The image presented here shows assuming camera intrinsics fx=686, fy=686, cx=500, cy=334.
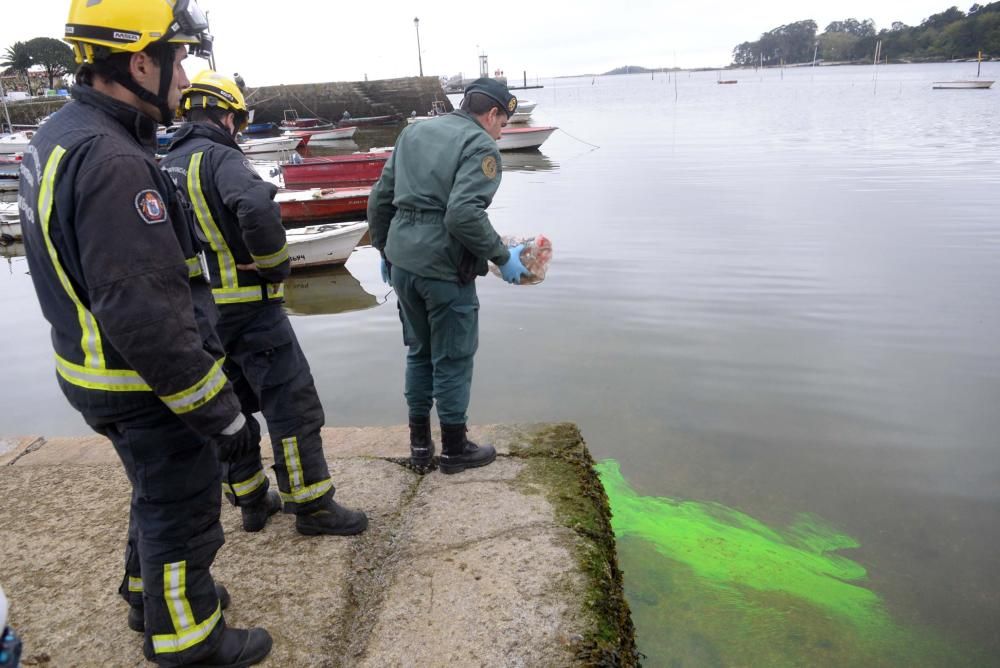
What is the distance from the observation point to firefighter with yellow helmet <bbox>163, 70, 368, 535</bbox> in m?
2.72

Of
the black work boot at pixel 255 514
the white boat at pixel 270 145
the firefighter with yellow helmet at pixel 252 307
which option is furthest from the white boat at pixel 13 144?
the black work boot at pixel 255 514

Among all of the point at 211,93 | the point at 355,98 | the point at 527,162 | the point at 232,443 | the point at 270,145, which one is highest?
the point at 355,98

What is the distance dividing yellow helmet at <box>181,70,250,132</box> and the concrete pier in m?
1.84

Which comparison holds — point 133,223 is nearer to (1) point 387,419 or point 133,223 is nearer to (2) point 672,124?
(1) point 387,419

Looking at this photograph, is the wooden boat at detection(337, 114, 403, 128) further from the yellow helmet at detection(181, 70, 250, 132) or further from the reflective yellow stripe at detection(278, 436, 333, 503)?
the reflective yellow stripe at detection(278, 436, 333, 503)

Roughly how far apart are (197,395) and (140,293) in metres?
0.31

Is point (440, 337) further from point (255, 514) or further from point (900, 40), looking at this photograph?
point (900, 40)

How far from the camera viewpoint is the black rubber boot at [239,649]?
217 cm

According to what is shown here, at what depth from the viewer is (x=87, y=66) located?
5.95 feet

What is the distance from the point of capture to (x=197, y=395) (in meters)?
1.82

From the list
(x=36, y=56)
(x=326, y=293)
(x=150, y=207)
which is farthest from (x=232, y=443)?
(x=36, y=56)

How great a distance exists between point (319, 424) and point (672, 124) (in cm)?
3889

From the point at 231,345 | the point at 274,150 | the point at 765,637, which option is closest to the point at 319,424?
the point at 231,345

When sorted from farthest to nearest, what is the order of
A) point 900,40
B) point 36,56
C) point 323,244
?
1. point 900,40
2. point 36,56
3. point 323,244
